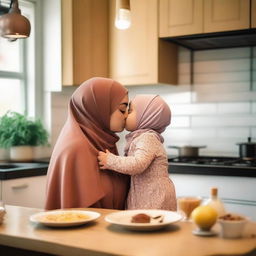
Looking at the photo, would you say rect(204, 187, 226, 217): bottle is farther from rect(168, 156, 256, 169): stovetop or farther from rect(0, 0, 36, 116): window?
rect(0, 0, 36, 116): window

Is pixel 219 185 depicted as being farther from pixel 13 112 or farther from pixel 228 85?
pixel 13 112

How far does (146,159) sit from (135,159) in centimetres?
5

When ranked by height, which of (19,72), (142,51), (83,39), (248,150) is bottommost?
(248,150)

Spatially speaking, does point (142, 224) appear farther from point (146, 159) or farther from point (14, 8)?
point (14, 8)

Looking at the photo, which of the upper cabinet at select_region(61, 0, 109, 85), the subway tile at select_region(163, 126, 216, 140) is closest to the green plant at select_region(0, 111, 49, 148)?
the upper cabinet at select_region(61, 0, 109, 85)

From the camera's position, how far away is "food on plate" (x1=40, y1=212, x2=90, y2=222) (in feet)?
5.42

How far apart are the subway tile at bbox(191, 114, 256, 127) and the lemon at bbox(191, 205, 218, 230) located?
2.38 meters

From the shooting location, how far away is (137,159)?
6.72 feet

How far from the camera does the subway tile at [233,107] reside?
12.4 ft

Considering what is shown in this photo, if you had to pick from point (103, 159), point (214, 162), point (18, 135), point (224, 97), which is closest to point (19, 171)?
point (18, 135)

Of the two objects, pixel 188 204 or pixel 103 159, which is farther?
pixel 103 159

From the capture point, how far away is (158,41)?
147 inches

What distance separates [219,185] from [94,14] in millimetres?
1680

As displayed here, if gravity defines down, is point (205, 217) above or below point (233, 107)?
below
